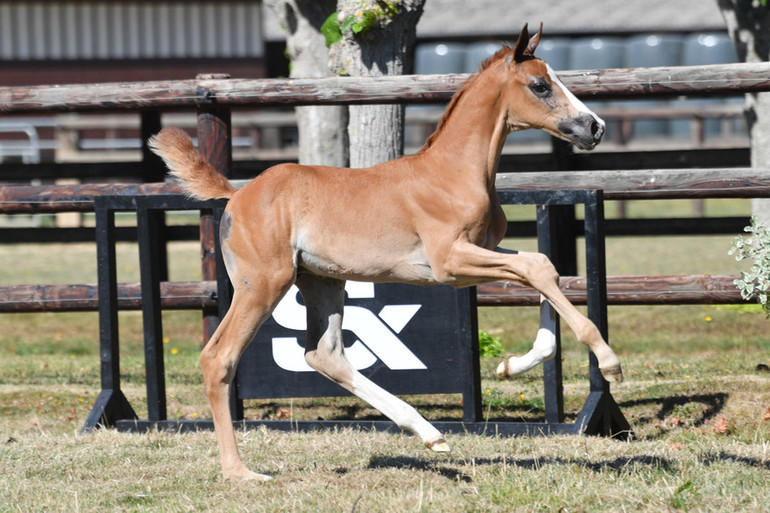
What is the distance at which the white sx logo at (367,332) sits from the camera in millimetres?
6105

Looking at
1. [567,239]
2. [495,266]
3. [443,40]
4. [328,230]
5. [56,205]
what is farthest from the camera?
[443,40]

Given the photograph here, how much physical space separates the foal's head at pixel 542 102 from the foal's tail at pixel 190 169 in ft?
4.80

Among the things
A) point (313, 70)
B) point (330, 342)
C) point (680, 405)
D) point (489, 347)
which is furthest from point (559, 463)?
point (313, 70)

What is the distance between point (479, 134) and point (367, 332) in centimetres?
167

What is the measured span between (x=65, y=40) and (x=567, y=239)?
1774 cm

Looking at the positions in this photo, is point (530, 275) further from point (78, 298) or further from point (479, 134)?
point (78, 298)

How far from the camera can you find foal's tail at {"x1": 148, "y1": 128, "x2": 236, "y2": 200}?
5250mm

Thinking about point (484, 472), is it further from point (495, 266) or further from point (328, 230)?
point (328, 230)

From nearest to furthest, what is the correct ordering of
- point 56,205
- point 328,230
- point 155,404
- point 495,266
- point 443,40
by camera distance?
point 495,266 < point 328,230 < point 155,404 < point 56,205 < point 443,40

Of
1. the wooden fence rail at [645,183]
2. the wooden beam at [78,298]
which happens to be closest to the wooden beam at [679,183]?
the wooden fence rail at [645,183]

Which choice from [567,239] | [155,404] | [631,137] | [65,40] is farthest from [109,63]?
[155,404]

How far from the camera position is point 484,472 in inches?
194

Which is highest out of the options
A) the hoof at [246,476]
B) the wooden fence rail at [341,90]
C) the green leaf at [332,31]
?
the green leaf at [332,31]

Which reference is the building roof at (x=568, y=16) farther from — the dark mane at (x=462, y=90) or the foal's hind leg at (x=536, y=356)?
the foal's hind leg at (x=536, y=356)
